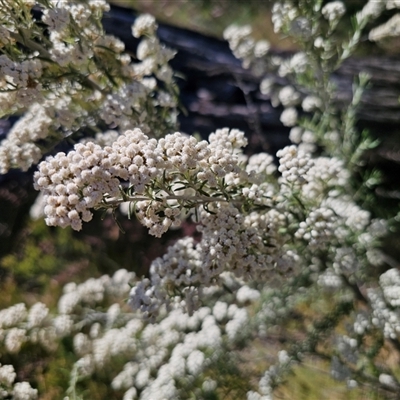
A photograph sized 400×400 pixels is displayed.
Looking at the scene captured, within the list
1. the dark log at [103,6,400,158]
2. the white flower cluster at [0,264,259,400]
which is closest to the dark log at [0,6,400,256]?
the dark log at [103,6,400,158]

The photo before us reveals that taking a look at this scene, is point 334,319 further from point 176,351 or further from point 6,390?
point 6,390

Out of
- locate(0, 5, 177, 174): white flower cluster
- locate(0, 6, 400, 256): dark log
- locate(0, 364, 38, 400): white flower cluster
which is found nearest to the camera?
locate(0, 5, 177, 174): white flower cluster

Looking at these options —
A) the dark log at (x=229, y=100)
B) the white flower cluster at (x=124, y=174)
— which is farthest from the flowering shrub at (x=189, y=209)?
the dark log at (x=229, y=100)

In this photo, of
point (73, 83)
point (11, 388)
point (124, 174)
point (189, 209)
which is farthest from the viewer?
point (11, 388)

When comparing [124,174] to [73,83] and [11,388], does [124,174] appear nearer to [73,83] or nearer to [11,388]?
[73,83]

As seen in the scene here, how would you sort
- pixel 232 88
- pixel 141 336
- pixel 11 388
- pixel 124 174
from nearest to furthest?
pixel 124 174
pixel 11 388
pixel 141 336
pixel 232 88

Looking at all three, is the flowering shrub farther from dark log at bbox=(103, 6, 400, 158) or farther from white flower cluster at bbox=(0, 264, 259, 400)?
dark log at bbox=(103, 6, 400, 158)

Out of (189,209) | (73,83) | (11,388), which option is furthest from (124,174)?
(11,388)

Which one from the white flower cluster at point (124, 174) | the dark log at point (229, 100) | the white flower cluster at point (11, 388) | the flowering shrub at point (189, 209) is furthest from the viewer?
the dark log at point (229, 100)

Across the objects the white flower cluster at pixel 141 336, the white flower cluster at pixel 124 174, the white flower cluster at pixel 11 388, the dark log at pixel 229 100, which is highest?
the dark log at pixel 229 100

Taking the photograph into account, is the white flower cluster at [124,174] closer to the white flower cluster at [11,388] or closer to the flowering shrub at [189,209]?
the flowering shrub at [189,209]
